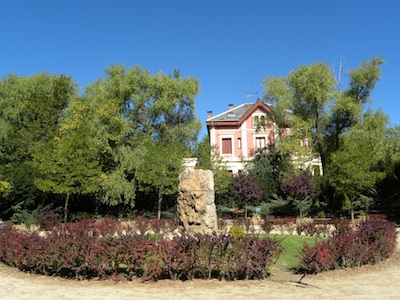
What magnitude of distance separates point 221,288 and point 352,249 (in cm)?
346

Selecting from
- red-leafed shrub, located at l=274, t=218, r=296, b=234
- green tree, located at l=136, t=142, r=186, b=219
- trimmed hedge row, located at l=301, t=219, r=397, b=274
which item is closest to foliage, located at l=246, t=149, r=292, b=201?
green tree, located at l=136, t=142, r=186, b=219

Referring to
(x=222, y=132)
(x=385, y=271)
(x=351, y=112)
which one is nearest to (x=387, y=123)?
(x=351, y=112)

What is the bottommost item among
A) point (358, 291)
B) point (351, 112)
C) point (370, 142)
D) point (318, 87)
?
point (358, 291)

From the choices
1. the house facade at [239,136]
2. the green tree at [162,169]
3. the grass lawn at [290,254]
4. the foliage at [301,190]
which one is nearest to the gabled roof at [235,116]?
the house facade at [239,136]

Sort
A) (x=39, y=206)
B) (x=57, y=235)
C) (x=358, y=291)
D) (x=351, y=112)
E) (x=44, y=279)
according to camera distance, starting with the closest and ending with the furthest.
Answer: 1. (x=358, y=291)
2. (x=44, y=279)
3. (x=57, y=235)
4. (x=39, y=206)
5. (x=351, y=112)

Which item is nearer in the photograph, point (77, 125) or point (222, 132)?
point (77, 125)

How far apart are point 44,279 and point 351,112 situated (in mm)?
24677

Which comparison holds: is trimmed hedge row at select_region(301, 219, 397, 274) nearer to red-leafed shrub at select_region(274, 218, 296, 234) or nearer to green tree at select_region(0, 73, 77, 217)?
red-leafed shrub at select_region(274, 218, 296, 234)

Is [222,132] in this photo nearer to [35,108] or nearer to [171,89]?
[171,89]

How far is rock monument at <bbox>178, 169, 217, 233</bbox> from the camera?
39.9 ft

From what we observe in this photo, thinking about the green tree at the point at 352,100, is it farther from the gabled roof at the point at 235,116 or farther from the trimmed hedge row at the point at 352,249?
the trimmed hedge row at the point at 352,249

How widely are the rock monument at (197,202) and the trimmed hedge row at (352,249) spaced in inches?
164

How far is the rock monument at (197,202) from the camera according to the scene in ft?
39.9

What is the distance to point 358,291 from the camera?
647cm
